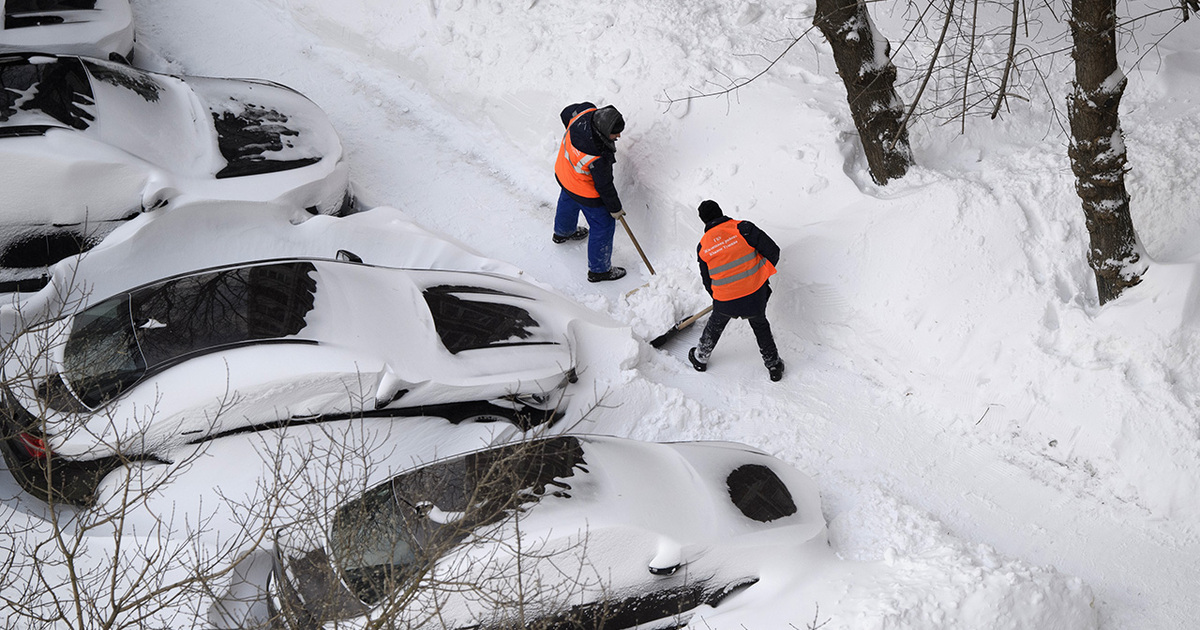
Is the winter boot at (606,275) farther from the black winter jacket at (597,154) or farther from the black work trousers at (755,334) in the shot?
the black work trousers at (755,334)

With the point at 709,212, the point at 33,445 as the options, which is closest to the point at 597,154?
the point at 709,212

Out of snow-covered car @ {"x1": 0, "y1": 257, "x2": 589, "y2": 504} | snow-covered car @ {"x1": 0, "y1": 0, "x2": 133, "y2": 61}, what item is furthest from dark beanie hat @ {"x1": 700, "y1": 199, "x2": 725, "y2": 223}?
snow-covered car @ {"x1": 0, "y1": 0, "x2": 133, "y2": 61}

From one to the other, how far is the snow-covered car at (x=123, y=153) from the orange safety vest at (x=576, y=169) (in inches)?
70.9

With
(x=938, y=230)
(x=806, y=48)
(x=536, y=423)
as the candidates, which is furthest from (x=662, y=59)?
(x=536, y=423)

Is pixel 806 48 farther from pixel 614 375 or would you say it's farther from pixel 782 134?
pixel 614 375

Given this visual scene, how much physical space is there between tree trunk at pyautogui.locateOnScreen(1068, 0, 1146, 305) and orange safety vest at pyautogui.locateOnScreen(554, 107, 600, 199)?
3338 millimetres

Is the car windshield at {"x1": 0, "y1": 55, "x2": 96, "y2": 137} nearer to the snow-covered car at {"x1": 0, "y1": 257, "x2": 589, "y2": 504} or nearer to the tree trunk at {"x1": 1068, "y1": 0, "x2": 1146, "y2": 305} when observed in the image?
the snow-covered car at {"x1": 0, "y1": 257, "x2": 589, "y2": 504}

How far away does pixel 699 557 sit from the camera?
425cm

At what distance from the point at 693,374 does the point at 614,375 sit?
0.84 meters

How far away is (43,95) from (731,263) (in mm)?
5021

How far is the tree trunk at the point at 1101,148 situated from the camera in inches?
197

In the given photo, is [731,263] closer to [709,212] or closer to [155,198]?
[709,212]

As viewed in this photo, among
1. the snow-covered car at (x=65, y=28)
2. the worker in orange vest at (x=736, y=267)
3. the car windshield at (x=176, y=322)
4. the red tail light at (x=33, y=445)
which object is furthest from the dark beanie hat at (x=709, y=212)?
the snow-covered car at (x=65, y=28)

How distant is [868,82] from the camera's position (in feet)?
20.2
